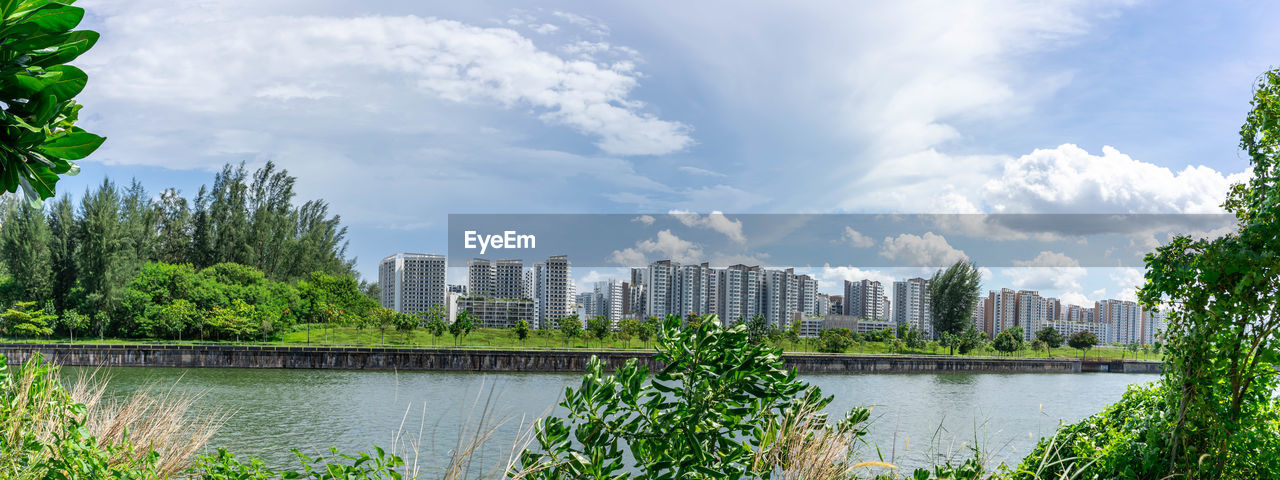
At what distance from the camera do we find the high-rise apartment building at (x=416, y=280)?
73.0 meters

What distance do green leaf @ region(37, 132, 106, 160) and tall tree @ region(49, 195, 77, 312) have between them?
39.8m

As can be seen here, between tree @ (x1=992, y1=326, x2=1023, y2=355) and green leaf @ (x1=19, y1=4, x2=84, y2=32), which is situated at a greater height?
green leaf @ (x1=19, y1=4, x2=84, y2=32)

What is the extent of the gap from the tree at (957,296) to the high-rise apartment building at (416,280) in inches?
1780

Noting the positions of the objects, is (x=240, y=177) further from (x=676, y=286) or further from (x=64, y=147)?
(x=64, y=147)

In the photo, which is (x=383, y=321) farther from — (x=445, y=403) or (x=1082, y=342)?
(x=1082, y=342)

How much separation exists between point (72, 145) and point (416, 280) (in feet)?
248

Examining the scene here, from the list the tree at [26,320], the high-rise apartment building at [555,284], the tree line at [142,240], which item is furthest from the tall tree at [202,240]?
the high-rise apartment building at [555,284]

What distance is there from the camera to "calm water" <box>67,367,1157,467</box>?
46.1 feet

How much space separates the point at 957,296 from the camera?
164ft

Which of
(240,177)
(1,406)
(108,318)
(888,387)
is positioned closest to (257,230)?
(240,177)

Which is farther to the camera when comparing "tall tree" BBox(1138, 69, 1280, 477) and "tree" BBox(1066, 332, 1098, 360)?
"tree" BBox(1066, 332, 1098, 360)

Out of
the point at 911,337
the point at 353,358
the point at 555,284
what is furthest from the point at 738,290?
the point at 353,358

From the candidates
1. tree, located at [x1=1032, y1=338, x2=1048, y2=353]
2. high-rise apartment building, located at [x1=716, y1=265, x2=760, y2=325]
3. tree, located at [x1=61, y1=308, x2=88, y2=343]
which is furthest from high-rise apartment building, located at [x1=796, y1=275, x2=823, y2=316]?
tree, located at [x1=61, y1=308, x2=88, y2=343]

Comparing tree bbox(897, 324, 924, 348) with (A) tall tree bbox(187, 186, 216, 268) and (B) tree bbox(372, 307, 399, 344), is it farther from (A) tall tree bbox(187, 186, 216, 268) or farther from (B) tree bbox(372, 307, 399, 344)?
(A) tall tree bbox(187, 186, 216, 268)
